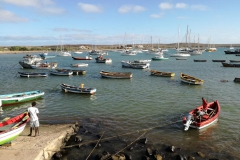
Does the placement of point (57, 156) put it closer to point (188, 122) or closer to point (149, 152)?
point (149, 152)

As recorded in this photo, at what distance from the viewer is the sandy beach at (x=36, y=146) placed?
11.3 m

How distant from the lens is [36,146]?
483 inches

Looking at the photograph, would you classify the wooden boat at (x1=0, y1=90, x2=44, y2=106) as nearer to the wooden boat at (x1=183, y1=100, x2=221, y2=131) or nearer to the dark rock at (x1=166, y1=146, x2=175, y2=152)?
the wooden boat at (x1=183, y1=100, x2=221, y2=131)

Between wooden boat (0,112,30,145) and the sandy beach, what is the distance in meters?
0.54

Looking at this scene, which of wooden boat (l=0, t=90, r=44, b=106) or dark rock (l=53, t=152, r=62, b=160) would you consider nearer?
dark rock (l=53, t=152, r=62, b=160)

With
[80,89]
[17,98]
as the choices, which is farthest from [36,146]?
[80,89]

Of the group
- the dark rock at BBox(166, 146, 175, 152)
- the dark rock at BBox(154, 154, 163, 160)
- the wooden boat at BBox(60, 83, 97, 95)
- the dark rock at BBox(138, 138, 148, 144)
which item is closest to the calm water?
the wooden boat at BBox(60, 83, 97, 95)

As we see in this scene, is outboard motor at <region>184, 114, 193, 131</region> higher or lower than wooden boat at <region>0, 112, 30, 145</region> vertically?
lower

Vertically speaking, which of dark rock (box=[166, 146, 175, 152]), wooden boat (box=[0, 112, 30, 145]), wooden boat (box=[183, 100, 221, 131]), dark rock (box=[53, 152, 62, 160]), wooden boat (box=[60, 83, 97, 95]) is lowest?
dark rock (box=[166, 146, 175, 152])

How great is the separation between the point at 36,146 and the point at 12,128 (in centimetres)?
158

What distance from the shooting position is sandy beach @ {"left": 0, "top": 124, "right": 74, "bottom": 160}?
11286 millimetres

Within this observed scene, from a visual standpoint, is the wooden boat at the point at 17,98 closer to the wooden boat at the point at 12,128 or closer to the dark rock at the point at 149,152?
the wooden boat at the point at 12,128

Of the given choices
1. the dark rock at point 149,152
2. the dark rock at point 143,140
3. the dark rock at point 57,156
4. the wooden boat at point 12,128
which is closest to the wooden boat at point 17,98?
the wooden boat at point 12,128

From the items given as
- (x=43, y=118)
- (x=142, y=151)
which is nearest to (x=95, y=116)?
(x=43, y=118)
